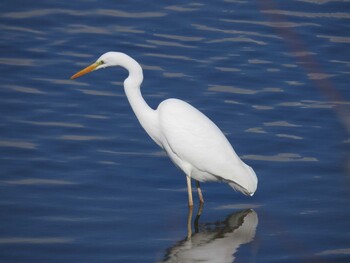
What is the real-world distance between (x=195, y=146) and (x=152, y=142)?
51.0 inches

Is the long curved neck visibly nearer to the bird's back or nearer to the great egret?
the great egret

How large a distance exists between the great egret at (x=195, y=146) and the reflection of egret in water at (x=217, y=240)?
0.21m

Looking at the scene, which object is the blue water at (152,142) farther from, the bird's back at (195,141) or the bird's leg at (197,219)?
the bird's back at (195,141)

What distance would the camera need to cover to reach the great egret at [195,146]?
16.4 ft

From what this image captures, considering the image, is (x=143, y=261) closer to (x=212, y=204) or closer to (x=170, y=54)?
(x=212, y=204)

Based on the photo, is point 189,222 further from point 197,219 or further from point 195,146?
point 195,146

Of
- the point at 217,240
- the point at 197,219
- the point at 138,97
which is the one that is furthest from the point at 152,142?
the point at 217,240

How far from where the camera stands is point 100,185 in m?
5.47

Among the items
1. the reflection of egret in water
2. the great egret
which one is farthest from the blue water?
the great egret

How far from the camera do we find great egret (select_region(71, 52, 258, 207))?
501cm

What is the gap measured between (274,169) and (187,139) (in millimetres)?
1060

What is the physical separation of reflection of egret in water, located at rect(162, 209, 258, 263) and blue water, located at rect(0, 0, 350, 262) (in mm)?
14

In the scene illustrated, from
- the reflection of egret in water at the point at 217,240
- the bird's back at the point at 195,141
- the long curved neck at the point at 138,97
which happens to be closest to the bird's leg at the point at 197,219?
the reflection of egret in water at the point at 217,240

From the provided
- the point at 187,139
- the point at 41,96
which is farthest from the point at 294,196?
the point at 41,96
